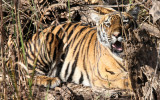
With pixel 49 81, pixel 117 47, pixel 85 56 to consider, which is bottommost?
pixel 49 81

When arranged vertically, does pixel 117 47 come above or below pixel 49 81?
above

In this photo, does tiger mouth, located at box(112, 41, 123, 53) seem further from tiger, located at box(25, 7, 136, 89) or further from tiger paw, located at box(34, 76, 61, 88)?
tiger paw, located at box(34, 76, 61, 88)

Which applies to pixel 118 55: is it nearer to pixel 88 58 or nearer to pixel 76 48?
pixel 88 58

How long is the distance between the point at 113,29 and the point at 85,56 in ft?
2.94

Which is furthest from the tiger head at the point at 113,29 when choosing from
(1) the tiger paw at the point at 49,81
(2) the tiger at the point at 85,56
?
(1) the tiger paw at the point at 49,81

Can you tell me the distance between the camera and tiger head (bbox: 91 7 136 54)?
3.61 m

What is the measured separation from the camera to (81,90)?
4.22 metres

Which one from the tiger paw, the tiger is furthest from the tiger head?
the tiger paw

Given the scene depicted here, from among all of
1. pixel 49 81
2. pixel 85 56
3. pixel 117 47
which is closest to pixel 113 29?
pixel 117 47

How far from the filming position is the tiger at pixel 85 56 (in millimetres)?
3873

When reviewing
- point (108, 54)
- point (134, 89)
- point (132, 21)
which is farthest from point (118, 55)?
point (134, 89)

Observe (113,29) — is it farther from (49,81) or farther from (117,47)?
(49,81)

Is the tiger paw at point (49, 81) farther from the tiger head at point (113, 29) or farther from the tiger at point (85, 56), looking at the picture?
the tiger head at point (113, 29)

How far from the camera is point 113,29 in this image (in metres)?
3.68
